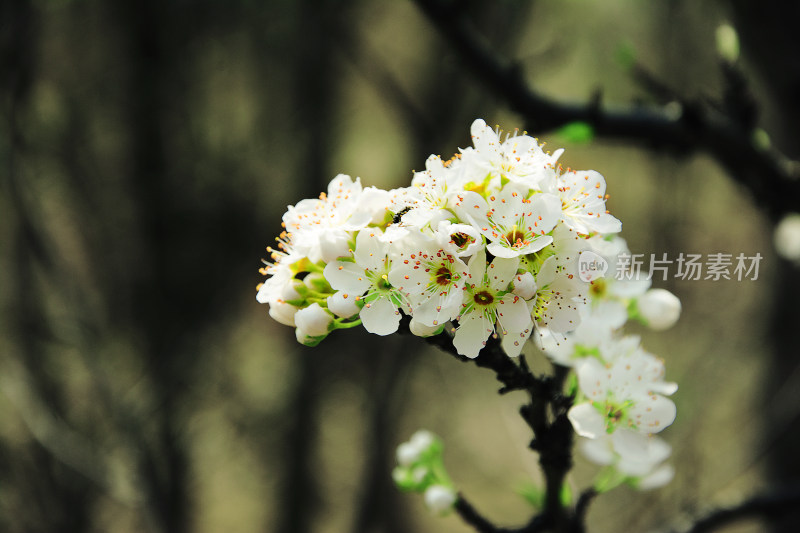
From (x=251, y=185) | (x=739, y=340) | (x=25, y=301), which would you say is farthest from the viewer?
(x=739, y=340)

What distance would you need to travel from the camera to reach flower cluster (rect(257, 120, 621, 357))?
32.5 inches

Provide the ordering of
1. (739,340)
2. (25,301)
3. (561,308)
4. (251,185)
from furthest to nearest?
(739,340) < (251,185) < (25,301) < (561,308)

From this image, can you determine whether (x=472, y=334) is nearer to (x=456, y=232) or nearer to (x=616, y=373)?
(x=456, y=232)

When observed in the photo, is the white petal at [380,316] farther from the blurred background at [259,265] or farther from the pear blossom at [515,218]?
the blurred background at [259,265]

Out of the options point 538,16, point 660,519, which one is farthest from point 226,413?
point 538,16

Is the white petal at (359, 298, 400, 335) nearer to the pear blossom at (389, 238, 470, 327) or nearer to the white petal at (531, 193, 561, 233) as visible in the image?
the pear blossom at (389, 238, 470, 327)

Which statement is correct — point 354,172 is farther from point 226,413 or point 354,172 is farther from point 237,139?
point 226,413

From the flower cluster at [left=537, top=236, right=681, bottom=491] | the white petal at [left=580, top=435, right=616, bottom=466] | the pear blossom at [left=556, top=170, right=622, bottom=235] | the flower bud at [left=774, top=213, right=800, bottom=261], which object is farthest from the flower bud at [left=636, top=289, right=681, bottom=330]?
the flower bud at [left=774, top=213, right=800, bottom=261]

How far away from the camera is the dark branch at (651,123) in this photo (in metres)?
1.77

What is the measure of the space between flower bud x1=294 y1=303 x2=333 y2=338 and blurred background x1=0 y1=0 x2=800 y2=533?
1.33 m

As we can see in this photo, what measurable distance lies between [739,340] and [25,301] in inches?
169

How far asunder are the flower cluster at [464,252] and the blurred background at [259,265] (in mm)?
1341

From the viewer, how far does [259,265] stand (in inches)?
158

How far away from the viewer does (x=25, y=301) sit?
2.44m
